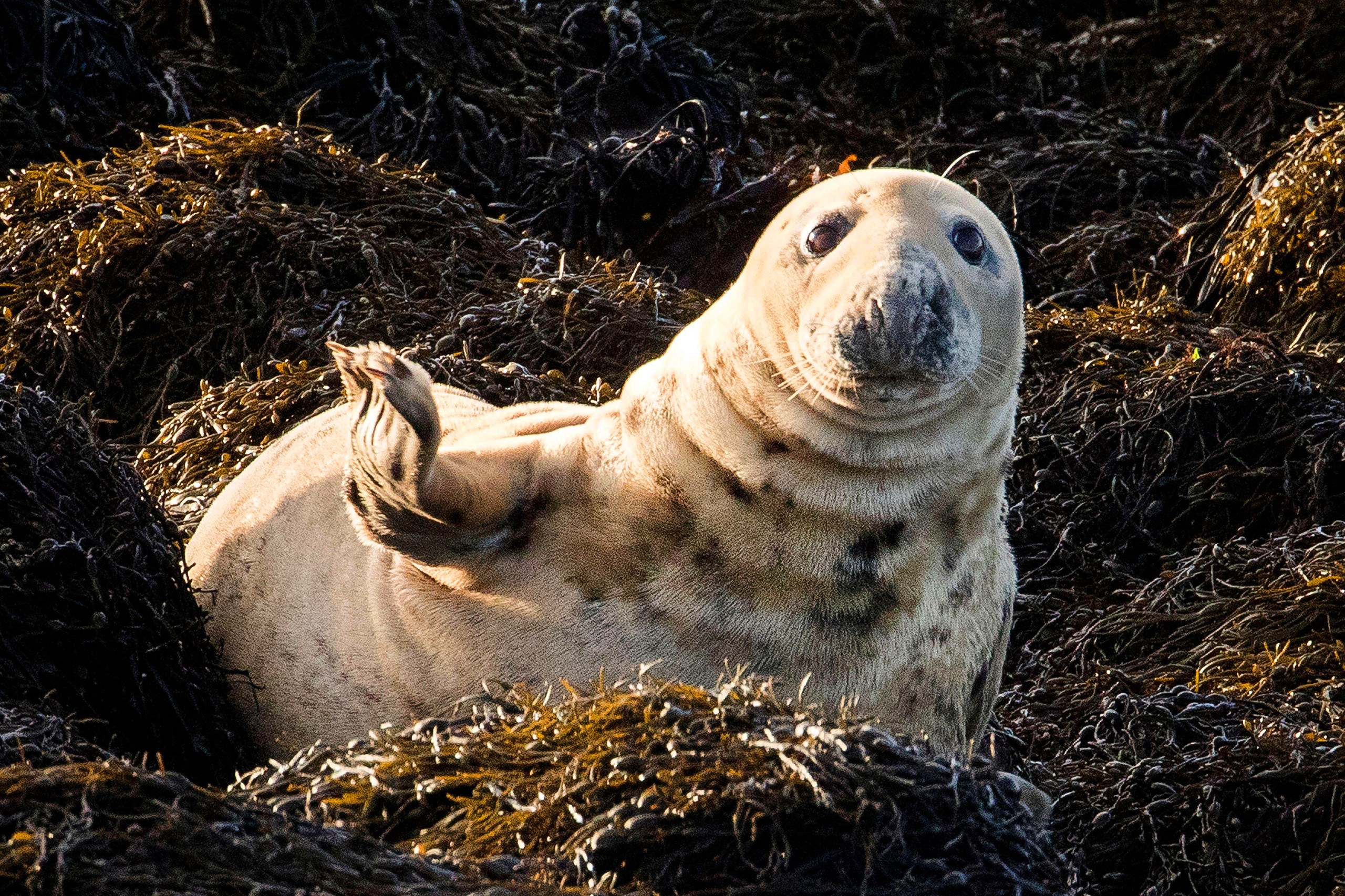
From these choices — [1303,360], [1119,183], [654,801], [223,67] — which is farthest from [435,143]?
[654,801]

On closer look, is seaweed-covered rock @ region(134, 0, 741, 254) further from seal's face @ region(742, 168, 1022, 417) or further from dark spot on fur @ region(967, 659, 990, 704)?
dark spot on fur @ region(967, 659, 990, 704)

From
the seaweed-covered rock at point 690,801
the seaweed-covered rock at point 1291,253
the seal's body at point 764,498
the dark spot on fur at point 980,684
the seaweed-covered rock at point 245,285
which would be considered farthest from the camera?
the seaweed-covered rock at point 1291,253

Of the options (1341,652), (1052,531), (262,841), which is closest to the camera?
(262,841)

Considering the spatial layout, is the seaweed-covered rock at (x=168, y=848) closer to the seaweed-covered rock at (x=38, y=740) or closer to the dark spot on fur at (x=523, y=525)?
the seaweed-covered rock at (x=38, y=740)

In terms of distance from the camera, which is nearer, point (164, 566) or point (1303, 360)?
point (164, 566)

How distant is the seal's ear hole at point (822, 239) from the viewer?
3.65 meters

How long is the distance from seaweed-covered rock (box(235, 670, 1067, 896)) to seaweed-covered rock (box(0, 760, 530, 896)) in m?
0.11

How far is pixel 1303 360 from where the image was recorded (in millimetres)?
5832

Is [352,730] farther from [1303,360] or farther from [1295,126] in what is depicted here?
[1295,126]

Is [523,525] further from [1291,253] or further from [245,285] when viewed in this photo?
[1291,253]

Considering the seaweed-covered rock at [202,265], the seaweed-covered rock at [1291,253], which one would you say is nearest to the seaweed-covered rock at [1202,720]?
the seaweed-covered rock at [1291,253]

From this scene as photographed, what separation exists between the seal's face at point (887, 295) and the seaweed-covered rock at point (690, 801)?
637mm

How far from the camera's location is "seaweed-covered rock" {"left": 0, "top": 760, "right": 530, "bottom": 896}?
2.52 metres

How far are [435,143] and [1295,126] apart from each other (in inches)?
138
